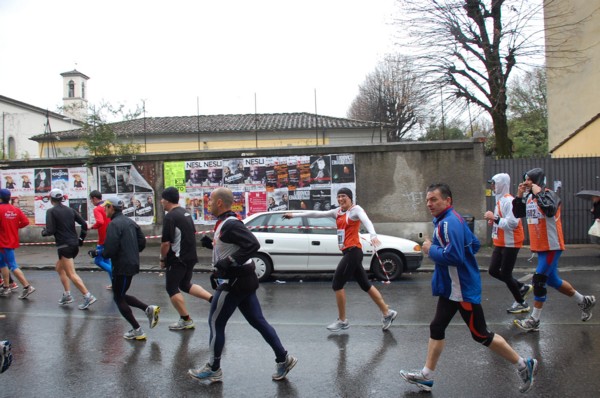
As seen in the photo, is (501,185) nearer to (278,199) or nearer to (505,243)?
→ (505,243)

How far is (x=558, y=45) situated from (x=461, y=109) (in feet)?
13.3

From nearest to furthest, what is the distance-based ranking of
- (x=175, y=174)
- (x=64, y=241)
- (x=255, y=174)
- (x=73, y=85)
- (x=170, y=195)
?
(x=170, y=195) < (x=64, y=241) < (x=255, y=174) < (x=175, y=174) < (x=73, y=85)

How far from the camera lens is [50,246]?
1605cm

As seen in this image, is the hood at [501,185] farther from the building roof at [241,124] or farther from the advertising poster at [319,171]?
the building roof at [241,124]

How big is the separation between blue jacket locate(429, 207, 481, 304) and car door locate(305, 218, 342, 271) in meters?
5.77

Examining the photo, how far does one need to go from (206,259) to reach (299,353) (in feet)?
26.8

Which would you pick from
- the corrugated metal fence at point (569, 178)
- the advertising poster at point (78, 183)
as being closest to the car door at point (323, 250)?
the corrugated metal fence at point (569, 178)

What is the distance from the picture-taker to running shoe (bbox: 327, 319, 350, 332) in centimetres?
621

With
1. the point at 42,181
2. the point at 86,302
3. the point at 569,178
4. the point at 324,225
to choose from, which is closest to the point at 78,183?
the point at 42,181

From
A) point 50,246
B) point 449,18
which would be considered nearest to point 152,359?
point 50,246

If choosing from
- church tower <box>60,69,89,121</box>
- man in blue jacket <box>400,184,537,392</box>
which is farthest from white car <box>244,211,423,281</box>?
church tower <box>60,69,89,121</box>

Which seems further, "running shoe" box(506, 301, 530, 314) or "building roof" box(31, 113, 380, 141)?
"building roof" box(31, 113, 380, 141)

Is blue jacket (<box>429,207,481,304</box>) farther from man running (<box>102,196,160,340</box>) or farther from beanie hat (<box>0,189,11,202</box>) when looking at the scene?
beanie hat (<box>0,189,11,202</box>)

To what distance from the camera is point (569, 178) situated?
1446 centimetres
